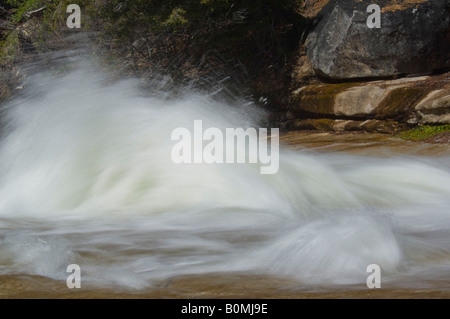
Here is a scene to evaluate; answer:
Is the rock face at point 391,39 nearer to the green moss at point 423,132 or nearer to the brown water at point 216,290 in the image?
A: the green moss at point 423,132

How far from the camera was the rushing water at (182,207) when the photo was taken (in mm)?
3754

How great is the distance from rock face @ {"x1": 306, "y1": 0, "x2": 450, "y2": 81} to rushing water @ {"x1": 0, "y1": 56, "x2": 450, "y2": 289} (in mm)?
3965

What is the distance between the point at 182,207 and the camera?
567cm

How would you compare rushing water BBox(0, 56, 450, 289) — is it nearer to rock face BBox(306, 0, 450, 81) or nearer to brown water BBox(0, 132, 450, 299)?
brown water BBox(0, 132, 450, 299)

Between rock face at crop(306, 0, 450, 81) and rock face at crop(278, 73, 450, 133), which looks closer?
rock face at crop(278, 73, 450, 133)

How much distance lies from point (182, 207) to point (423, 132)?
234 inches

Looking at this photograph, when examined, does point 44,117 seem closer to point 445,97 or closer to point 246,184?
point 246,184

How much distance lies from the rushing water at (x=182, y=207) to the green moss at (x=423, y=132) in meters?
2.02

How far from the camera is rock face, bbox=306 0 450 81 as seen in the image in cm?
1200

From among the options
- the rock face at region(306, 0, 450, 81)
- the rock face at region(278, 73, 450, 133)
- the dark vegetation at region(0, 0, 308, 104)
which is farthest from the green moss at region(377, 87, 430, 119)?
the dark vegetation at region(0, 0, 308, 104)

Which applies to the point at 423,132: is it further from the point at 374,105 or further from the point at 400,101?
the point at 374,105

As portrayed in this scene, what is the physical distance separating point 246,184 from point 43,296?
3259 mm

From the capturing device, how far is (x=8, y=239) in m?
4.53

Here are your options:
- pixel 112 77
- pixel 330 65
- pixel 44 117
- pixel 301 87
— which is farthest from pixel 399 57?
pixel 44 117
